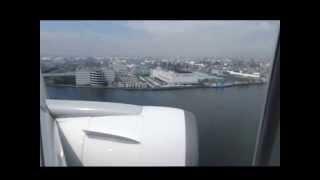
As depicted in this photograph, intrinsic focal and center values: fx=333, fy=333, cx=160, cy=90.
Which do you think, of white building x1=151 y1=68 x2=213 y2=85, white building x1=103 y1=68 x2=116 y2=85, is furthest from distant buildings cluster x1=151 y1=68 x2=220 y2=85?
white building x1=103 y1=68 x2=116 y2=85

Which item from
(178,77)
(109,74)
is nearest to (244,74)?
(178,77)

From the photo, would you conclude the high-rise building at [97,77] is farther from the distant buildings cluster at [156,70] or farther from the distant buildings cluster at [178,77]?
the distant buildings cluster at [178,77]

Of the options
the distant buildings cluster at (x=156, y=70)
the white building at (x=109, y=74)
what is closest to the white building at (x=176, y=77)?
the distant buildings cluster at (x=156, y=70)

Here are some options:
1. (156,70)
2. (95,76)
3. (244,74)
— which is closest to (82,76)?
(95,76)

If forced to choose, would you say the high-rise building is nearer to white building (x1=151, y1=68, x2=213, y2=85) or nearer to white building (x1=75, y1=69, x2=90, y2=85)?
white building (x1=75, y1=69, x2=90, y2=85)

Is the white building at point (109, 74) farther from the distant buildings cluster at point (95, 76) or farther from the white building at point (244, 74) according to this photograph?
the white building at point (244, 74)

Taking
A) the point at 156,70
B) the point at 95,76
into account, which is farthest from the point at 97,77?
the point at 156,70

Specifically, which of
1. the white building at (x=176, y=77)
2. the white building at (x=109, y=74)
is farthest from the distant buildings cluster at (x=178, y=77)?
the white building at (x=109, y=74)

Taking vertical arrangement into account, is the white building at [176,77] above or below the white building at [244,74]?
below

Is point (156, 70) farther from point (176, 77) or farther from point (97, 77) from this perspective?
point (97, 77)
